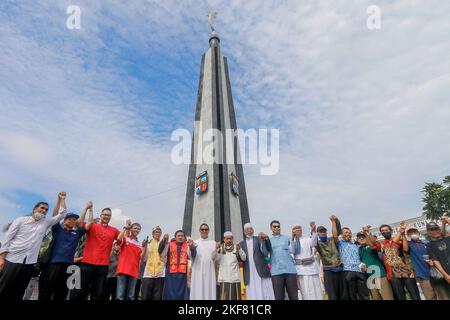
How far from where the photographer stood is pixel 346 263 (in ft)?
18.8

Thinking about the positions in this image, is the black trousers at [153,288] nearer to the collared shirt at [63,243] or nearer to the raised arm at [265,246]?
the collared shirt at [63,243]

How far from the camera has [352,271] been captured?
222 inches

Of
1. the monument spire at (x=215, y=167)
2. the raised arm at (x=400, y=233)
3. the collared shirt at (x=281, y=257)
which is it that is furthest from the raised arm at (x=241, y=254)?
the monument spire at (x=215, y=167)

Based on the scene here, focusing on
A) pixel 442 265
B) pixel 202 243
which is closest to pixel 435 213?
pixel 442 265

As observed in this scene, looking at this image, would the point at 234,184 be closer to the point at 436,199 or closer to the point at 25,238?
the point at 25,238

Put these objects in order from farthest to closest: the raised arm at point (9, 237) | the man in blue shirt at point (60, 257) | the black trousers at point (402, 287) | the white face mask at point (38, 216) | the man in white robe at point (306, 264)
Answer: the man in white robe at point (306, 264) → the black trousers at point (402, 287) → the white face mask at point (38, 216) → the man in blue shirt at point (60, 257) → the raised arm at point (9, 237)

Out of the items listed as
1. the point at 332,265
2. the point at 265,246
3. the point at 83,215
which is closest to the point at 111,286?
the point at 83,215

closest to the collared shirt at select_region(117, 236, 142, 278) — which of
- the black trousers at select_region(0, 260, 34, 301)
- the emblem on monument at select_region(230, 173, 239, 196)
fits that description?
the black trousers at select_region(0, 260, 34, 301)

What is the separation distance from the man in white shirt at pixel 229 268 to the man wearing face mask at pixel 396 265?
2.88m

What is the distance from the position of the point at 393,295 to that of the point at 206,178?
1106 centimetres

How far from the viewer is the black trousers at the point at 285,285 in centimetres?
552

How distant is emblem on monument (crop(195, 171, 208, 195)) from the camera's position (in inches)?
597

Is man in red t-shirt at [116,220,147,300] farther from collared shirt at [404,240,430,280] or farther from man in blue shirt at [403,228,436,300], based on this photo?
collared shirt at [404,240,430,280]
